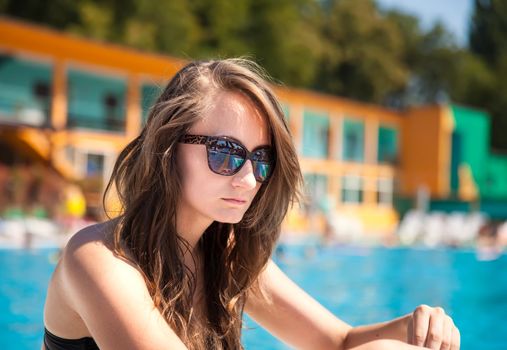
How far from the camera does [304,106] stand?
24797mm

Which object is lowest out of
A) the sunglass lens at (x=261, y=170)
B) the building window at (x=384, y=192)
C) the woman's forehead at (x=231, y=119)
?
the building window at (x=384, y=192)

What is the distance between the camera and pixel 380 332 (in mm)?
1745

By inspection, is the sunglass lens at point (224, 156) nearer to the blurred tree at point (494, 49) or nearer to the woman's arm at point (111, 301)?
the woman's arm at point (111, 301)

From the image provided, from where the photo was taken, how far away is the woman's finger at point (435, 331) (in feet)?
4.92

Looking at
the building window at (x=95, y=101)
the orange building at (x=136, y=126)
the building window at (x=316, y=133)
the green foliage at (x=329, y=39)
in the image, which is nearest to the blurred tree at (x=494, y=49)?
the green foliage at (x=329, y=39)

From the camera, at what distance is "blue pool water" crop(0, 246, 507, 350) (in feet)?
16.7

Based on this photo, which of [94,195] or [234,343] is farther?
[94,195]

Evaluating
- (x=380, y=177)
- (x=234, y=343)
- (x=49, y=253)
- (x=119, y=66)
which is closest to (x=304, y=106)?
(x=380, y=177)

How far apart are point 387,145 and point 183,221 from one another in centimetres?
2813

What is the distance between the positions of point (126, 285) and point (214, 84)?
531 millimetres

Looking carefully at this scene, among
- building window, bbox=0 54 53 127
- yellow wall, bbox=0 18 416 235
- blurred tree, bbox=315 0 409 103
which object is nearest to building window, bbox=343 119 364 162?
yellow wall, bbox=0 18 416 235

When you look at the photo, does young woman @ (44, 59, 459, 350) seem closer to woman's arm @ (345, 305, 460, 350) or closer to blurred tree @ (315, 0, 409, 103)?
woman's arm @ (345, 305, 460, 350)

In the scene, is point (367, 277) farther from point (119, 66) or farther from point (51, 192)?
point (119, 66)

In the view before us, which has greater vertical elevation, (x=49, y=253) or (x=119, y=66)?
(x=119, y=66)
